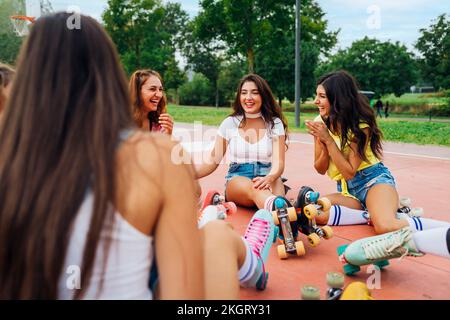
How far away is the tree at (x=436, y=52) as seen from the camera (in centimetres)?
2764

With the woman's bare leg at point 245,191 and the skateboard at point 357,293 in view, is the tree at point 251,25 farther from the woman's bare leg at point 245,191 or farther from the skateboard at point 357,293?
the skateboard at point 357,293

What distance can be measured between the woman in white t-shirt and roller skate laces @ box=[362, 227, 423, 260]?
68.5 inches

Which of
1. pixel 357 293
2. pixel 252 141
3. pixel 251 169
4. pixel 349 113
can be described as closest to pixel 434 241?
pixel 357 293

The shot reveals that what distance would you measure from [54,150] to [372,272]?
224 centimetres

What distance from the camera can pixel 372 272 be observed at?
269 cm

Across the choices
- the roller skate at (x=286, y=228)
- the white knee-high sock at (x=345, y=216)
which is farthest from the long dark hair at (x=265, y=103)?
the roller skate at (x=286, y=228)

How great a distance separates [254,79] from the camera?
4.09m

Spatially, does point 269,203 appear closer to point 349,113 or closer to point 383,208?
point 383,208

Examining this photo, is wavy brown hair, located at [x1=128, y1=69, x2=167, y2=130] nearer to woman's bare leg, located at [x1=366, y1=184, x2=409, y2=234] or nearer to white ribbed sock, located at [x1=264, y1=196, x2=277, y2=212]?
white ribbed sock, located at [x1=264, y1=196, x2=277, y2=212]

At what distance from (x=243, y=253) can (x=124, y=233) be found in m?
0.81
